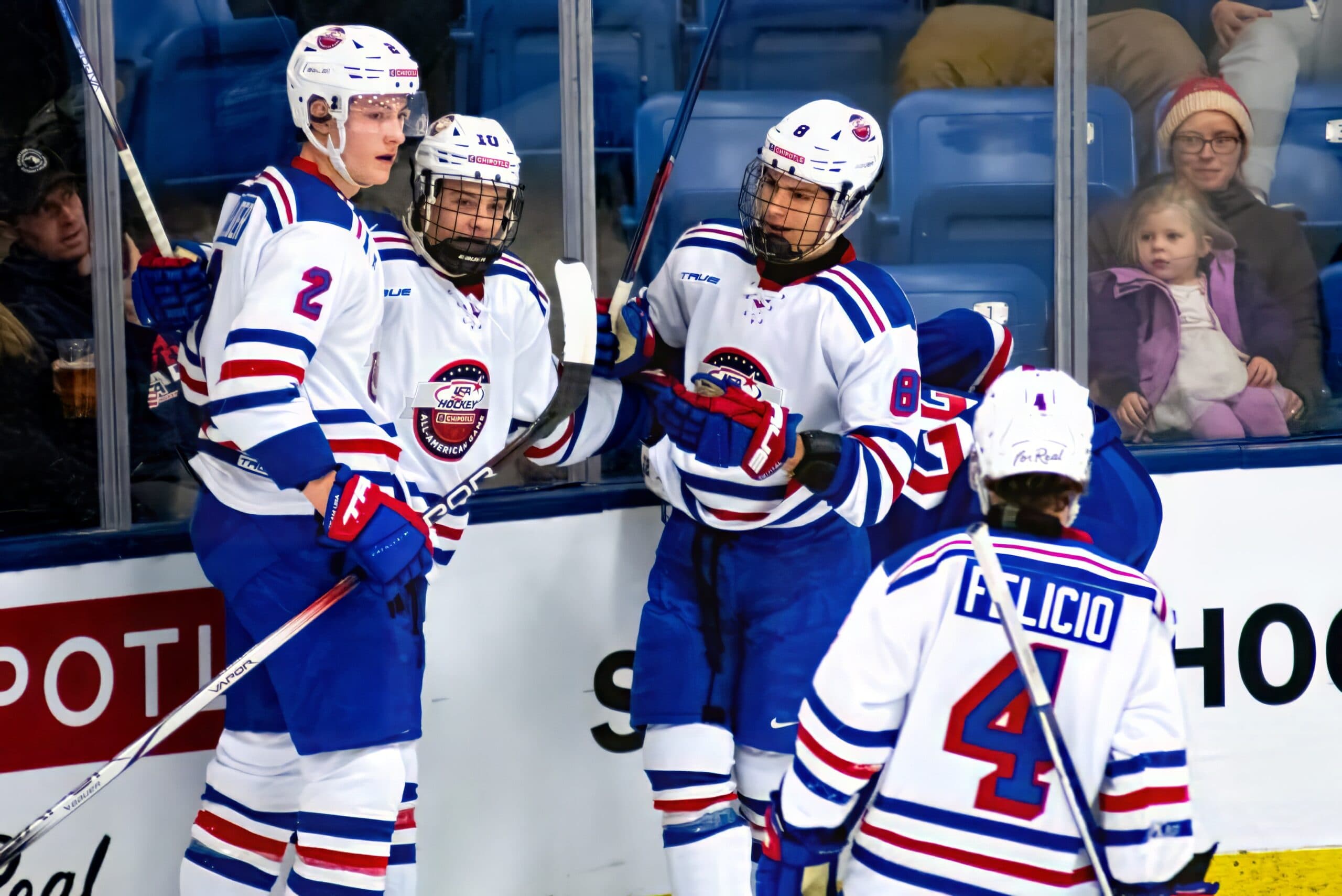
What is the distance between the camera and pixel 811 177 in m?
2.54

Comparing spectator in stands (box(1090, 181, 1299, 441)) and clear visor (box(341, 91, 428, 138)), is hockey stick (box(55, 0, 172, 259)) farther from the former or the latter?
spectator in stands (box(1090, 181, 1299, 441))

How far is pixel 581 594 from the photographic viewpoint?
2969 millimetres

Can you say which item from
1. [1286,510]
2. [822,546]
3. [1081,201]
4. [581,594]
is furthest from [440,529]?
[1286,510]

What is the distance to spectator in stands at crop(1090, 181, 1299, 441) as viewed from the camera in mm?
3297

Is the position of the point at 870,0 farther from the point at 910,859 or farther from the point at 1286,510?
the point at 910,859

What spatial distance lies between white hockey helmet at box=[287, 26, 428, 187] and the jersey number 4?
47.3 inches

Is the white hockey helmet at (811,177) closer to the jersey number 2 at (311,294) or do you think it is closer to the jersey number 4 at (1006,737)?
the jersey number 2 at (311,294)

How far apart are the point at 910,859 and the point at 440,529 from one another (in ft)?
3.48

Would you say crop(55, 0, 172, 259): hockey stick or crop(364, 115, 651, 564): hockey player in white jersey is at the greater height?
crop(55, 0, 172, 259): hockey stick

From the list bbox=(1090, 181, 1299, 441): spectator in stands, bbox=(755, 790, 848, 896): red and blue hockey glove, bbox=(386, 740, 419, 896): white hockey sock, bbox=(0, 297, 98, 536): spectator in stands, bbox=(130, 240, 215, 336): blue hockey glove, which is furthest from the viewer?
bbox=(1090, 181, 1299, 441): spectator in stands

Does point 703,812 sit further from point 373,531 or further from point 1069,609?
point 1069,609

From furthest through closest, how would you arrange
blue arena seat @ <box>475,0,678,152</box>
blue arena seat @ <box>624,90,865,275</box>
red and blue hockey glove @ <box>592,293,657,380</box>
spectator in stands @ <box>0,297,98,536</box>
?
1. blue arena seat @ <box>624,90,865,275</box>
2. blue arena seat @ <box>475,0,678,152</box>
3. red and blue hockey glove @ <box>592,293,657,380</box>
4. spectator in stands @ <box>0,297,98,536</box>

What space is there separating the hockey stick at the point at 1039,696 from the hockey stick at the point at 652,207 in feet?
3.57

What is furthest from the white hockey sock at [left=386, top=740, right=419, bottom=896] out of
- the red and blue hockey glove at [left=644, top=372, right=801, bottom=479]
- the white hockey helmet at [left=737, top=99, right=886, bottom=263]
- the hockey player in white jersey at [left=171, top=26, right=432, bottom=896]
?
the white hockey helmet at [left=737, top=99, right=886, bottom=263]
